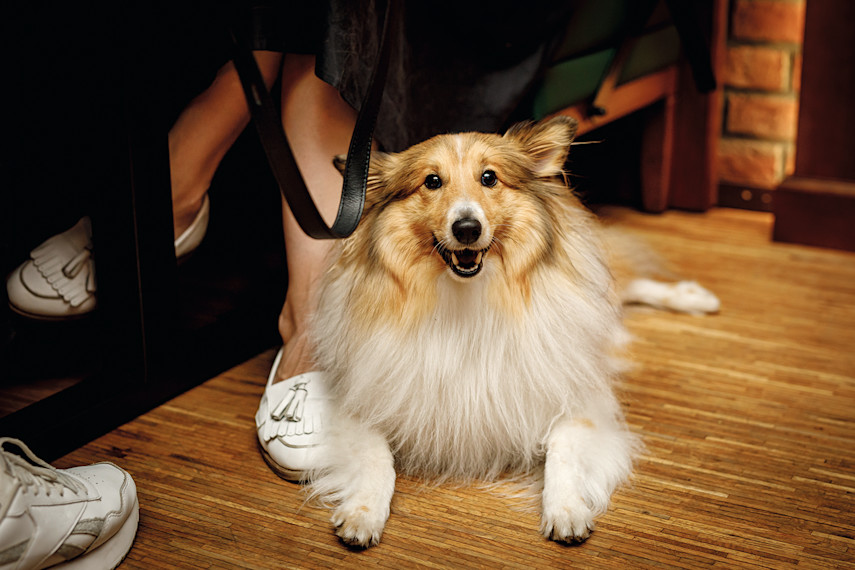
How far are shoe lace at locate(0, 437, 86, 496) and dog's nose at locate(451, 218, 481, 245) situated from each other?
2.12 feet

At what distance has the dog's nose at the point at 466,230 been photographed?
1.25 metres

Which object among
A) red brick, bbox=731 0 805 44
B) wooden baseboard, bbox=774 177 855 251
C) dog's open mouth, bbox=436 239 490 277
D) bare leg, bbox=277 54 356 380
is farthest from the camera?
red brick, bbox=731 0 805 44

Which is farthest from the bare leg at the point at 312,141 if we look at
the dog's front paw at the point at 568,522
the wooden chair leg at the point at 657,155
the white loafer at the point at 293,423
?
the wooden chair leg at the point at 657,155

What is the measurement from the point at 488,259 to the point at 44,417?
84 cm

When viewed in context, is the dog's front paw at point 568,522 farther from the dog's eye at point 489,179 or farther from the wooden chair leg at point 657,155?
the wooden chair leg at point 657,155

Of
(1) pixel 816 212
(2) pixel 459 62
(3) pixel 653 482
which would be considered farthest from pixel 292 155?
(1) pixel 816 212

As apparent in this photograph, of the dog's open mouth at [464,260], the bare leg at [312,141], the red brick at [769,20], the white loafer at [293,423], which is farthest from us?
the red brick at [769,20]

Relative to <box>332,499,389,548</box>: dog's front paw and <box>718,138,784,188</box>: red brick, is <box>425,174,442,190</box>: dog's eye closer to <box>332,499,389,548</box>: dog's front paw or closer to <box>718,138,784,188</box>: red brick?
<box>332,499,389,548</box>: dog's front paw

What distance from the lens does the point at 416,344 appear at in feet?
4.52

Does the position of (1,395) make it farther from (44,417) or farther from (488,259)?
(488,259)

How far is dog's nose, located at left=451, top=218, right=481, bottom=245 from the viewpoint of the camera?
1.25 m

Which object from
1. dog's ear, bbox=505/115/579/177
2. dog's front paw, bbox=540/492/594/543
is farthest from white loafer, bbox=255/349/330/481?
dog's ear, bbox=505/115/579/177

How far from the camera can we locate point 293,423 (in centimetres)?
148

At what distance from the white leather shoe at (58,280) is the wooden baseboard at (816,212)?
6.86ft
